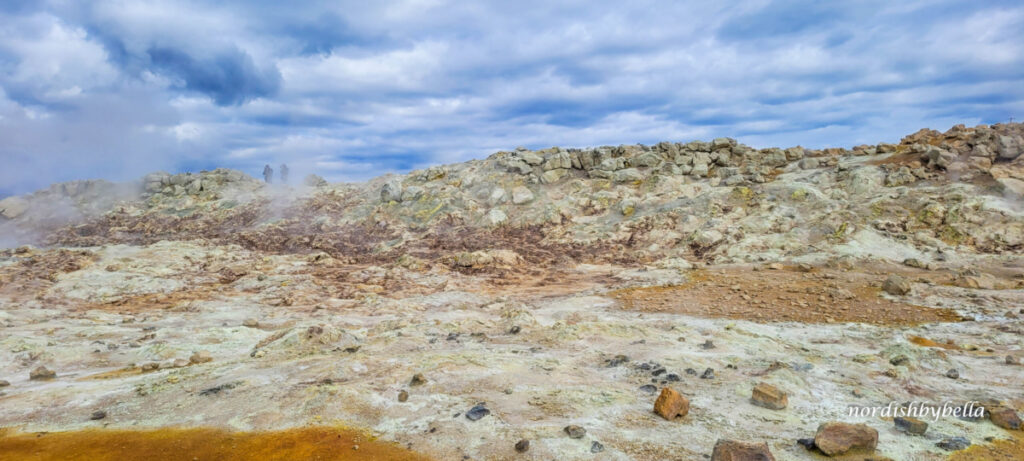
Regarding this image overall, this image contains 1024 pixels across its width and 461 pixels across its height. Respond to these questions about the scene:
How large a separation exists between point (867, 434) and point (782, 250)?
13051 mm

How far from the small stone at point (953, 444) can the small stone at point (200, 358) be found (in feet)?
28.7

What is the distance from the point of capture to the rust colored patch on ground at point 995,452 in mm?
4164

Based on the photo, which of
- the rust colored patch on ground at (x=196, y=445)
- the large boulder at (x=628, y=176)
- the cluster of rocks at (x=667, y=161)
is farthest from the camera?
the large boulder at (x=628, y=176)

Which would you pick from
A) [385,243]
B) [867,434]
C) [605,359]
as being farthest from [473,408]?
[385,243]

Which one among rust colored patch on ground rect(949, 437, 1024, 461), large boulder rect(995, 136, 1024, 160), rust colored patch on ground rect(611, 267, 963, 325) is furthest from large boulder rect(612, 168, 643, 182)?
rust colored patch on ground rect(949, 437, 1024, 461)

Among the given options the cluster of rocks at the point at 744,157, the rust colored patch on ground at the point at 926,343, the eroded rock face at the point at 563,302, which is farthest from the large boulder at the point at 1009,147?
the rust colored patch on ground at the point at 926,343

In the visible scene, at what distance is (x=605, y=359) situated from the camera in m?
7.01

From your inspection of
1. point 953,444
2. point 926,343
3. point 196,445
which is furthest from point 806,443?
point 926,343

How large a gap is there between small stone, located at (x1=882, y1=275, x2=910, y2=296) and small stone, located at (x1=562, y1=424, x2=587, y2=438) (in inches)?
404

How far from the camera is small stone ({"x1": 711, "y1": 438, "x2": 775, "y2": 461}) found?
3770 mm

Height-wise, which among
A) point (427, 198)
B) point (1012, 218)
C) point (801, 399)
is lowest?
point (801, 399)

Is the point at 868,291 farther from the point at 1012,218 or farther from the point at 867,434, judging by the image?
the point at 867,434

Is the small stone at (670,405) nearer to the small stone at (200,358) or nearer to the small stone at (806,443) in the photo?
the small stone at (806,443)

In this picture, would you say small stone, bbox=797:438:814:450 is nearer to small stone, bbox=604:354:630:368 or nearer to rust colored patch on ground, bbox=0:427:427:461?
small stone, bbox=604:354:630:368
